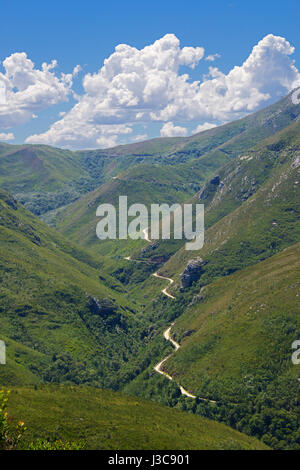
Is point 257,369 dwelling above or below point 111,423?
above

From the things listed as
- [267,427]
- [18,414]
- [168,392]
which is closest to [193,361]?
[168,392]

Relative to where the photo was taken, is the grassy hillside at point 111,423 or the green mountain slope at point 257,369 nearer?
the grassy hillside at point 111,423

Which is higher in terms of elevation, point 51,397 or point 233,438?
point 51,397

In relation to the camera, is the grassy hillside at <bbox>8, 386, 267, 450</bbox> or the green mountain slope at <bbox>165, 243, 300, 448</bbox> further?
the green mountain slope at <bbox>165, 243, 300, 448</bbox>

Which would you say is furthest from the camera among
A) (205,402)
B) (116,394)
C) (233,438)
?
(205,402)

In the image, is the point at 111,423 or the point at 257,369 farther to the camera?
the point at 257,369
